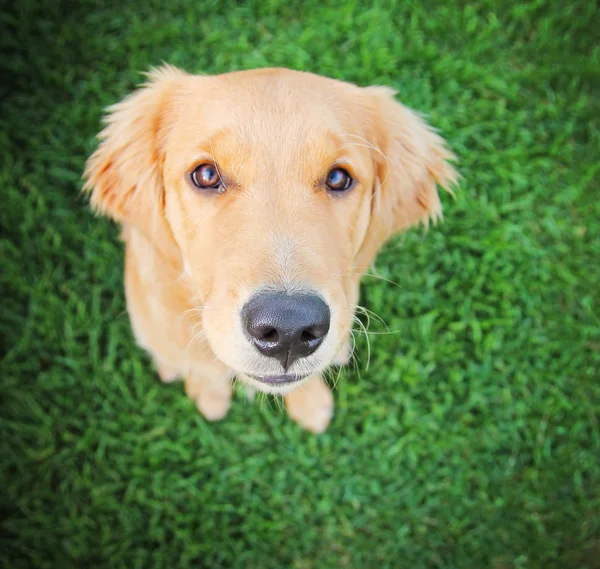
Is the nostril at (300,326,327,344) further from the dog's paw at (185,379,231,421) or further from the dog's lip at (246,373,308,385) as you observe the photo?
the dog's paw at (185,379,231,421)

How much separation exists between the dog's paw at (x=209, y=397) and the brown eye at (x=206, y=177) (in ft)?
5.11

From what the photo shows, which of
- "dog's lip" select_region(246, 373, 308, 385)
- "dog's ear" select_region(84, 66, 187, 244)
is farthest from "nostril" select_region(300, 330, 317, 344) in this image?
"dog's ear" select_region(84, 66, 187, 244)

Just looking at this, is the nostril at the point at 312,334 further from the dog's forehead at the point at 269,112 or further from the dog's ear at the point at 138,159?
the dog's ear at the point at 138,159

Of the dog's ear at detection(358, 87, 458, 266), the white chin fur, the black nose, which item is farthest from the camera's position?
the dog's ear at detection(358, 87, 458, 266)

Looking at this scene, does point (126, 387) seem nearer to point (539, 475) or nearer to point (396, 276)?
point (396, 276)

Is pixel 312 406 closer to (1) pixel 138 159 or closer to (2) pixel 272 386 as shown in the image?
(2) pixel 272 386

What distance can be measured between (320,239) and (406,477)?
230 centimetres

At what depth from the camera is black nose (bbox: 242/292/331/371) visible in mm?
1995

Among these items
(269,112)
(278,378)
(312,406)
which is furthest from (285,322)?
(312,406)

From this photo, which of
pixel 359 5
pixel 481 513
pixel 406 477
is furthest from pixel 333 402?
pixel 359 5

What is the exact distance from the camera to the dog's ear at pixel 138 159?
267cm

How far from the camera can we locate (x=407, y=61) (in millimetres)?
4184

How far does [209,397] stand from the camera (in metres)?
3.72

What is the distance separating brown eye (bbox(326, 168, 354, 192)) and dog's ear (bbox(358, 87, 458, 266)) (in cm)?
28
